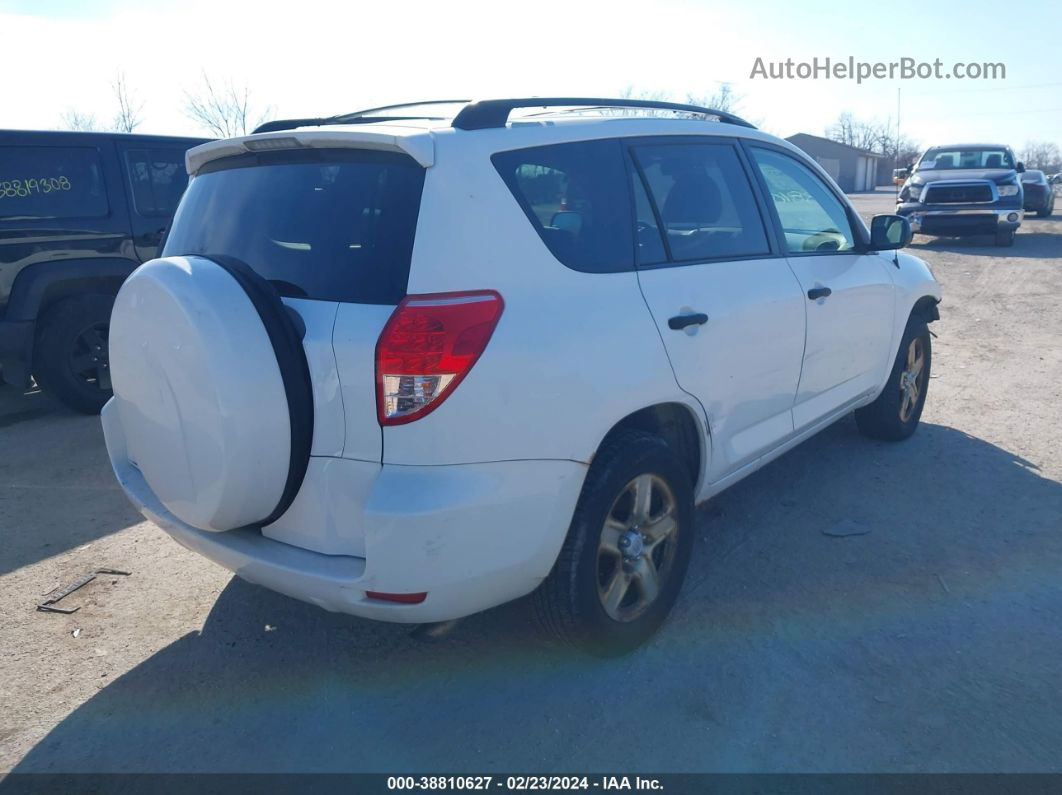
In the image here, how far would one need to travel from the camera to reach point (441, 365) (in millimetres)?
2424

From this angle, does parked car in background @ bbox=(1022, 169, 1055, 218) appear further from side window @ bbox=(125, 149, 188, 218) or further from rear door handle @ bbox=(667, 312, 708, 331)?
rear door handle @ bbox=(667, 312, 708, 331)

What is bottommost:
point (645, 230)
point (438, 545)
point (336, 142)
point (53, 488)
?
point (53, 488)

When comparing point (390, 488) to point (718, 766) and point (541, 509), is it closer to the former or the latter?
point (541, 509)

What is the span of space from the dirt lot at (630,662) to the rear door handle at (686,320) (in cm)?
120

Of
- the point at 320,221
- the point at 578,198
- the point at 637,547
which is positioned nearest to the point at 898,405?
the point at 637,547

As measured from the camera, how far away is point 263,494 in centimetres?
258

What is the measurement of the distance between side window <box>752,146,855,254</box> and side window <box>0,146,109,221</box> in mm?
5005

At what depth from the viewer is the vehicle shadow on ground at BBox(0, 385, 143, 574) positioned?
430 cm

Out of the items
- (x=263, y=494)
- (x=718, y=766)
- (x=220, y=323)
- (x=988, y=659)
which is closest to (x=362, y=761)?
(x=263, y=494)

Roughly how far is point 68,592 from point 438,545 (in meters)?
2.26

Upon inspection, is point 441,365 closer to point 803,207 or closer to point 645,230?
point 645,230

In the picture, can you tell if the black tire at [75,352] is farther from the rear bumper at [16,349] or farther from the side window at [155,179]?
the side window at [155,179]

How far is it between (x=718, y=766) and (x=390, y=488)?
133 cm

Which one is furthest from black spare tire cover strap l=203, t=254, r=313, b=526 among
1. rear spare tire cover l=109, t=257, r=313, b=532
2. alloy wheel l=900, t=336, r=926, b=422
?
alloy wheel l=900, t=336, r=926, b=422
